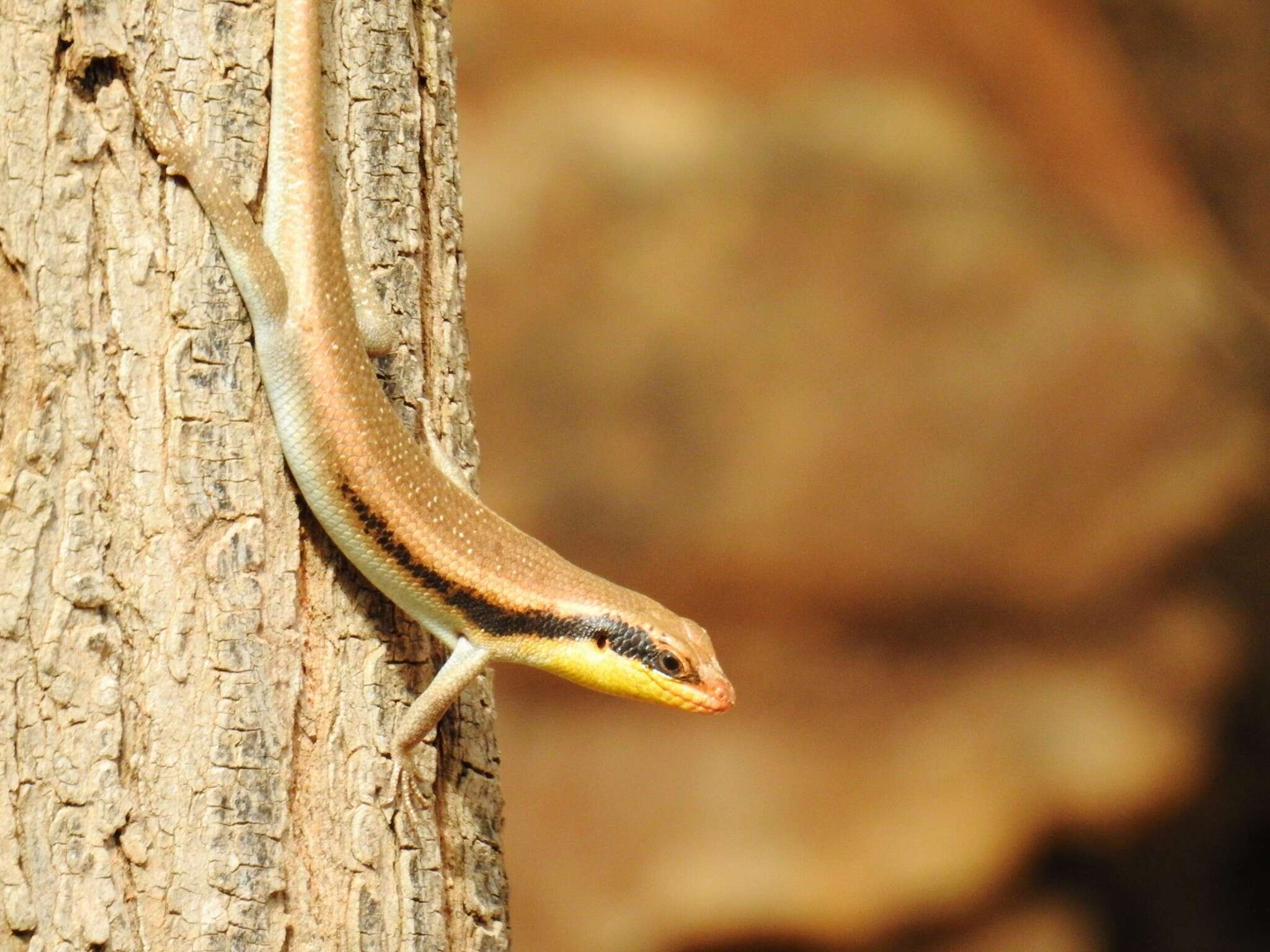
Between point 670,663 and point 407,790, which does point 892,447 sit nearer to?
point 670,663

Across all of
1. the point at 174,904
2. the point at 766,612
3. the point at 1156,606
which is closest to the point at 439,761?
the point at 174,904

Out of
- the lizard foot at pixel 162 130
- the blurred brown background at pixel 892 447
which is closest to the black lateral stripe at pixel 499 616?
the lizard foot at pixel 162 130

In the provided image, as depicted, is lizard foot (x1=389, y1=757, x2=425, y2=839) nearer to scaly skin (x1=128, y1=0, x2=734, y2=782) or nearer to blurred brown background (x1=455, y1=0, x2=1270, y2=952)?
scaly skin (x1=128, y1=0, x2=734, y2=782)

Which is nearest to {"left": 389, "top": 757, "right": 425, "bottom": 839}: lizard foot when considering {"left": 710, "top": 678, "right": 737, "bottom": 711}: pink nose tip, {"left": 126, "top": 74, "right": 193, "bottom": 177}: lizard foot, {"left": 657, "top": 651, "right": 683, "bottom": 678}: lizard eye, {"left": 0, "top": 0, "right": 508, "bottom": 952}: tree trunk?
{"left": 0, "top": 0, "right": 508, "bottom": 952}: tree trunk

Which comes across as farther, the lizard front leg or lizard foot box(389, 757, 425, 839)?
lizard foot box(389, 757, 425, 839)

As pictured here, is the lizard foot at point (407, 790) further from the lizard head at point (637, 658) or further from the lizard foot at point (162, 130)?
the lizard foot at point (162, 130)

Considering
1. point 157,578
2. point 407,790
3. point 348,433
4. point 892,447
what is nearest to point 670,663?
point 407,790
